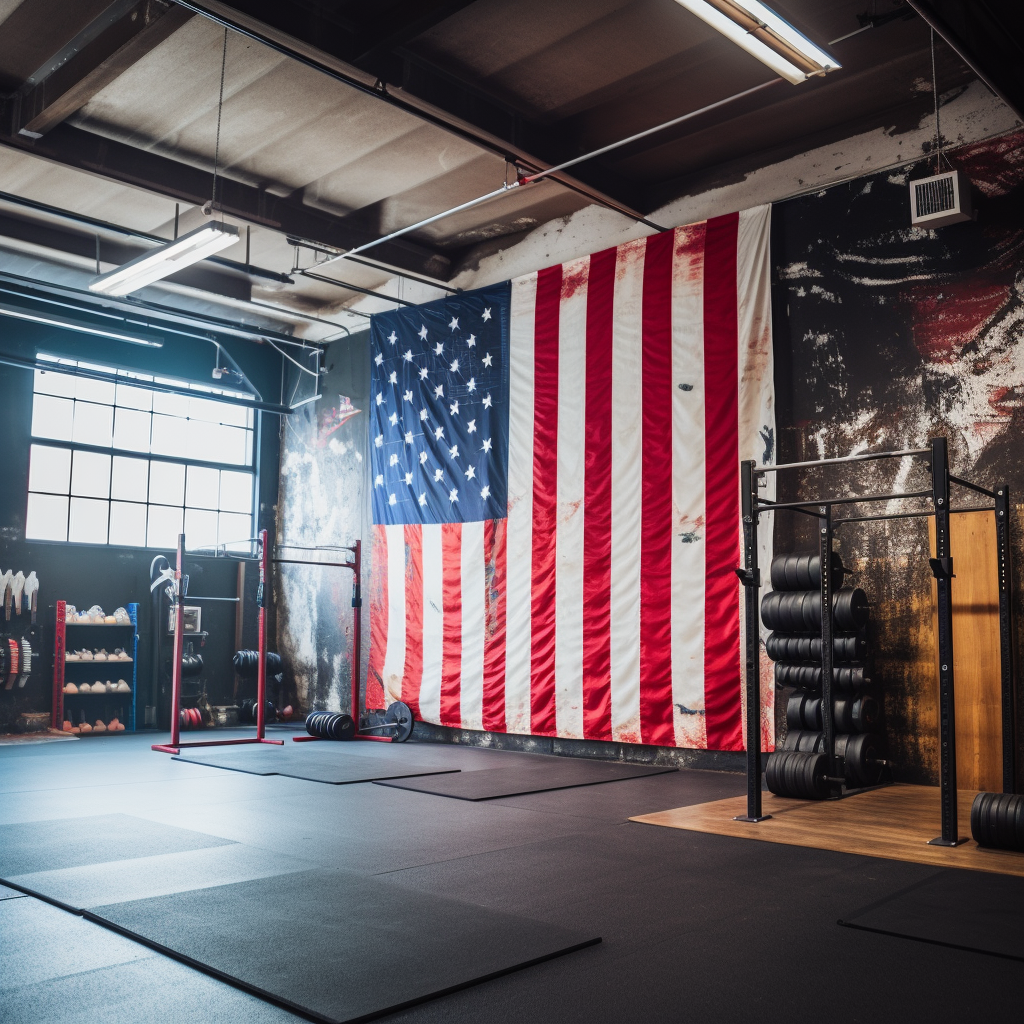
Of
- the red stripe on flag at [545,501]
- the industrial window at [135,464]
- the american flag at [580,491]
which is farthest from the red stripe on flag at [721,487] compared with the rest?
the industrial window at [135,464]

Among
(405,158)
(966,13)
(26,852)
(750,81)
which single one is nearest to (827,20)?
(750,81)

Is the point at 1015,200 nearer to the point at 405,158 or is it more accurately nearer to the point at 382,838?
the point at 405,158

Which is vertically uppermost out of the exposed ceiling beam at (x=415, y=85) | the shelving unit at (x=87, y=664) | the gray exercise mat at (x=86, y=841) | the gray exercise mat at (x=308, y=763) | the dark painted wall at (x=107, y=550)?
the exposed ceiling beam at (x=415, y=85)

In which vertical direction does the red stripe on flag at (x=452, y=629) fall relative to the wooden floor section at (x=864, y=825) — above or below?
above

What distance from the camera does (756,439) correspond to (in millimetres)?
6406

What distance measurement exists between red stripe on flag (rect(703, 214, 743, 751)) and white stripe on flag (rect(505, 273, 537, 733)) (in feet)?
5.43

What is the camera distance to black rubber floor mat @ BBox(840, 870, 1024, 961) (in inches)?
108

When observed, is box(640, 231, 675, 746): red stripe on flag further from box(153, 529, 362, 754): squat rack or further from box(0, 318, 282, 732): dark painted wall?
box(0, 318, 282, 732): dark painted wall

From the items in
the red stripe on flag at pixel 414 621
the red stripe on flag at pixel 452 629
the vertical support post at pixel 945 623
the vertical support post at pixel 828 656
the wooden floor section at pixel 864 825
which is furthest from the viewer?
the red stripe on flag at pixel 414 621

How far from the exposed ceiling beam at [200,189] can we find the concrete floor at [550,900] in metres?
4.11

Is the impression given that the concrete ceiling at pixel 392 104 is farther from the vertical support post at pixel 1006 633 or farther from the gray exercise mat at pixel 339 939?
the gray exercise mat at pixel 339 939

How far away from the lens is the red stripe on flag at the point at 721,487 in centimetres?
637

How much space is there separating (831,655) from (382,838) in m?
2.68

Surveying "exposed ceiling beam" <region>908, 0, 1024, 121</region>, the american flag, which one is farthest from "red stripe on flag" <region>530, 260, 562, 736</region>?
"exposed ceiling beam" <region>908, 0, 1024, 121</region>
